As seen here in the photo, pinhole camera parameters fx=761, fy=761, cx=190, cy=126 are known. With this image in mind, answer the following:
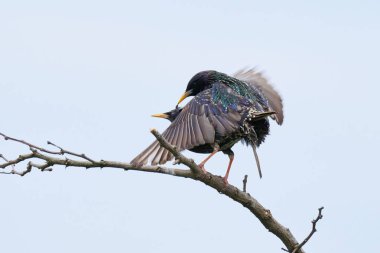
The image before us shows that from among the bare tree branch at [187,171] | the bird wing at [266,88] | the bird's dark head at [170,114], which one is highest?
the bird wing at [266,88]

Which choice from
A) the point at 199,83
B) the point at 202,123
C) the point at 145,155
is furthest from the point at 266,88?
the point at 145,155

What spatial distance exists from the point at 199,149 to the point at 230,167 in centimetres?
55

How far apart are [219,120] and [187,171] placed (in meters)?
1.70

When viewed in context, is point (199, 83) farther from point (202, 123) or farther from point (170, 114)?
point (202, 123)

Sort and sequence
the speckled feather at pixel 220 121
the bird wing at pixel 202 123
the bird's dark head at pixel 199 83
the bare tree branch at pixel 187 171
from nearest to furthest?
the bare tree branch at pixel 187 171 → the bird wing at pixel 202 123 → the speckled feather at pixel 220 121 → the bird's dark head at pixel 199 83

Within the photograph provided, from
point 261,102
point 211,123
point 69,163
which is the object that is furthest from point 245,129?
point 69,163

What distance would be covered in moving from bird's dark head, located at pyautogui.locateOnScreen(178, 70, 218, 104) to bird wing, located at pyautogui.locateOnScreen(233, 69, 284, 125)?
0.79 meters

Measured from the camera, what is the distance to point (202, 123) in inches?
296

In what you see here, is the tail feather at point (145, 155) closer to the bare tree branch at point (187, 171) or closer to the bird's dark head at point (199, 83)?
the bare tree branch at point (187, 171)

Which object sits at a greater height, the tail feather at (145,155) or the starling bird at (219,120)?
the starling bird at (219,120)

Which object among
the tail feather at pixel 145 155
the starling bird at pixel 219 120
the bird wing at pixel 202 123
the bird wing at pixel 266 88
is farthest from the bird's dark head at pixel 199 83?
the tail feather at pixel 145 155

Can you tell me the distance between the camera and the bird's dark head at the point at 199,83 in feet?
→ 29.2

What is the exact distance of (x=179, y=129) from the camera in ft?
24.6

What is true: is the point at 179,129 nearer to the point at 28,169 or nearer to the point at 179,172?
the point at 179,172
